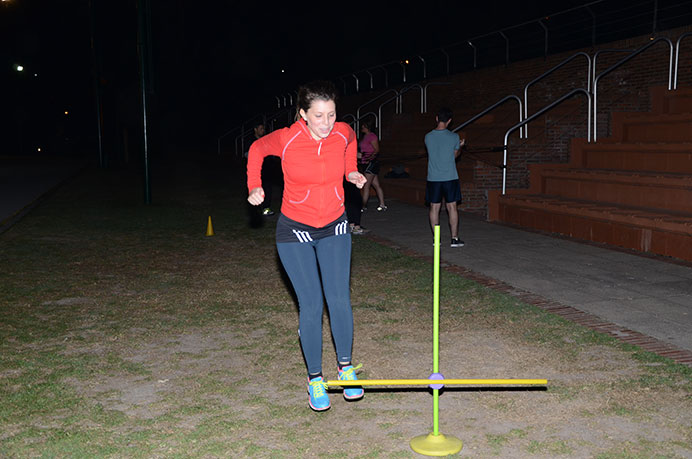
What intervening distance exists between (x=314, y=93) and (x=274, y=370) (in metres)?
2.06

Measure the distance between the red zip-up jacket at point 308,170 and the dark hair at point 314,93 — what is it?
15 cm

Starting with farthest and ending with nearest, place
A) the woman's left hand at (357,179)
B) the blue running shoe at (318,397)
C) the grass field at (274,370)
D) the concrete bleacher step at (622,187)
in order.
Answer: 1. the concrete bleacher step at (622,187)
2. the woman's left hand at (357,179)
3. the blue running shoe at (318,397)
4. the grass field at (274,370)

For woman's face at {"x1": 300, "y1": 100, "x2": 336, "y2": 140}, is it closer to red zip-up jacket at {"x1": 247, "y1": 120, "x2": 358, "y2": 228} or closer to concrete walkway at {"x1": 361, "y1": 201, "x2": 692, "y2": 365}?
red zip-up jacket at {"x1": 247, "y1": 120, "x2": 358, "y2": 228}

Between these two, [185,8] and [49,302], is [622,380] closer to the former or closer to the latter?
[49,302]

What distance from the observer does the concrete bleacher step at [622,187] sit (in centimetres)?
1031

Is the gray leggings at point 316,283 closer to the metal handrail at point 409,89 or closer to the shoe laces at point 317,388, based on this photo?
the shoe laces at point 317,388

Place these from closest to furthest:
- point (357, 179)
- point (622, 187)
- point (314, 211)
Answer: point (314, 211) → point (357, 179) → point (622, 187)

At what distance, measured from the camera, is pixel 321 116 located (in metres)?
4.26

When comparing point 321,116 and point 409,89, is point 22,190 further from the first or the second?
point 321,116

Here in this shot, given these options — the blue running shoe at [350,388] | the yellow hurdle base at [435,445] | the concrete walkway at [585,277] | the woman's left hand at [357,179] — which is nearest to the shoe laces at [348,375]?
the blue running shoe at [350,388]

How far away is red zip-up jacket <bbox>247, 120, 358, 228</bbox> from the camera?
4.34 m

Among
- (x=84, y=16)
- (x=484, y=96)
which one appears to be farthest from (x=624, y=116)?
(x=84, y=16)

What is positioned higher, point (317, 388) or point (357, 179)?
point (357, 179)

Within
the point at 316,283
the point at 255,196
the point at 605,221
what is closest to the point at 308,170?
the point at 255,196
